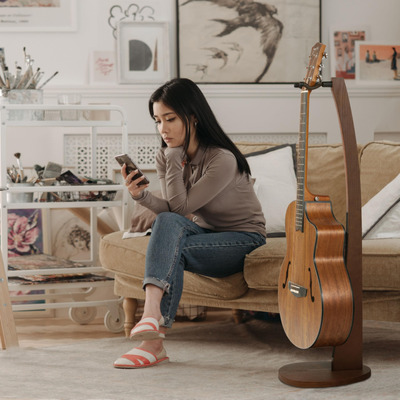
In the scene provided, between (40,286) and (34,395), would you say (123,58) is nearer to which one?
(40,286)

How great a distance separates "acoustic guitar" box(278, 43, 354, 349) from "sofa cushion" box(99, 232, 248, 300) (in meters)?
0.33

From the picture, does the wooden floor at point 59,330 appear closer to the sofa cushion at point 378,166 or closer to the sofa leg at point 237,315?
the sofa leg at point 237,315

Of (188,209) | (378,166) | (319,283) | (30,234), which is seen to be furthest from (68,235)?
(319,283)

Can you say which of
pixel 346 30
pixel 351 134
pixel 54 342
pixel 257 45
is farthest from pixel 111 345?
pixel 346 30

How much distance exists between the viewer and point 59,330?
2850 millimetres

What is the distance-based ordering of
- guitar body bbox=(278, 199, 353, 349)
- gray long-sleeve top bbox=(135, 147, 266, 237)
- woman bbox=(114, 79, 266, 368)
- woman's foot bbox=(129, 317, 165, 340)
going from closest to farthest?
guitar body bbox=(278, 199, 353, 349)
woman's foot bbox=(129, 317, 165, 340)
woman bbox=(114, 79, 266, 368)
gray long-sleeve top bbox=(135, 147, 266, 237)

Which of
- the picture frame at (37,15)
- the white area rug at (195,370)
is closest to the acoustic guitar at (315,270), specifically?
the white area rug at (195,370)

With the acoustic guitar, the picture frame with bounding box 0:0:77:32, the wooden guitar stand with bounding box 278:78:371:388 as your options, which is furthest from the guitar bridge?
the picture frame with bounding box 0:0:77:32

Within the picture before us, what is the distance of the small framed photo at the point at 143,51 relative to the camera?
3.25m

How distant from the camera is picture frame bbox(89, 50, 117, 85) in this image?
3246 millimetres

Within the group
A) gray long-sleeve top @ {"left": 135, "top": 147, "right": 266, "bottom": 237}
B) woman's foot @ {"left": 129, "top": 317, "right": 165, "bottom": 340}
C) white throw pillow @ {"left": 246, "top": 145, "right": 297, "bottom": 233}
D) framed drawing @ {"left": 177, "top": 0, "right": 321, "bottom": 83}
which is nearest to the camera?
woman's foot @ {"left": 129, "top": 317, "right": 165, "bottom": 340}

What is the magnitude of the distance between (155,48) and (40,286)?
4.18ft

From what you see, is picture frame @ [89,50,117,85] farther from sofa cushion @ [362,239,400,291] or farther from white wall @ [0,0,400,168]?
sofa cushion @ [362,239,400,291]

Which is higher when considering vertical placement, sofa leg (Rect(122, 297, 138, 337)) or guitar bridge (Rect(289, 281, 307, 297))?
guitar bridge (Rect(289, 281, 307, 297))
